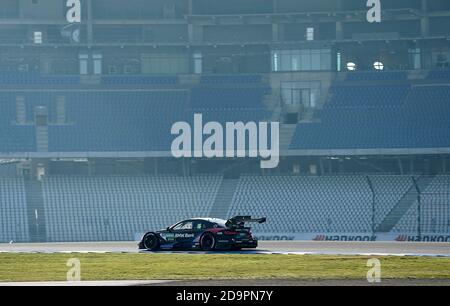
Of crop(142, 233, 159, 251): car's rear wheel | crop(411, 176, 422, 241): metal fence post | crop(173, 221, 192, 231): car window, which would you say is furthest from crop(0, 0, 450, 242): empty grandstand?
crop(173, 221, 192, 231): car window

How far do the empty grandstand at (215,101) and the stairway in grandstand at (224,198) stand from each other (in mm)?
101

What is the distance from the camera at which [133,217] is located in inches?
A: 2110

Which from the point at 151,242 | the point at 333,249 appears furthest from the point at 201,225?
the point at 333,249

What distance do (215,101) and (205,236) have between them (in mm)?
25522

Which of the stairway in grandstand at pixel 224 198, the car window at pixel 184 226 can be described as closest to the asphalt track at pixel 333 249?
the car window at pixel 184 226

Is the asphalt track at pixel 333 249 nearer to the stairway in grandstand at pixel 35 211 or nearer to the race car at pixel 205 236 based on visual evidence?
the race car at pixel 205 236

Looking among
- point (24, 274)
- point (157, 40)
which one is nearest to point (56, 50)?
point (157, 40)

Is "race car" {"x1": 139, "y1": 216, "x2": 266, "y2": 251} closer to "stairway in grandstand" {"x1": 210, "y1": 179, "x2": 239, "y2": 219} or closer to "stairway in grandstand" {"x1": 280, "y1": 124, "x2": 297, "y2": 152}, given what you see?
"stairway in grandstand" {"x1": 210, "y1": 179, "x2": 239, "y2": 219}

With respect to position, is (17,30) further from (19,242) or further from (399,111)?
(399,111)

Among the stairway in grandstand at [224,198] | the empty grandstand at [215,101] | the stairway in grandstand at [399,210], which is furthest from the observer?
the empty grandstand at [215,101]

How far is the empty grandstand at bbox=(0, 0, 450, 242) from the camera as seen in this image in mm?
55594

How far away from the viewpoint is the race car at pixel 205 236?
35906 millimetres

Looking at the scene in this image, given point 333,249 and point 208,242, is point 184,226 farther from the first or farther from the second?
A: point 333,249

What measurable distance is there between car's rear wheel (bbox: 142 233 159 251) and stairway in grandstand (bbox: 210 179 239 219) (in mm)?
16554
